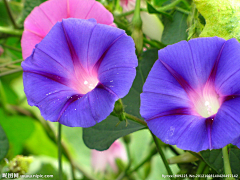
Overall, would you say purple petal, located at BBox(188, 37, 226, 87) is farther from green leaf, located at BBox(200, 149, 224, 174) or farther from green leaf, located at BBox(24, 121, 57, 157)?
green leaf, located at BBox(24, 121, 57, 157)

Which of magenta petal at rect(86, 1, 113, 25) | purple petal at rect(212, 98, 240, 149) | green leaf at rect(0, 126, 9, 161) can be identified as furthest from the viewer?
green leaf at rect(0, 126, 9, 161)

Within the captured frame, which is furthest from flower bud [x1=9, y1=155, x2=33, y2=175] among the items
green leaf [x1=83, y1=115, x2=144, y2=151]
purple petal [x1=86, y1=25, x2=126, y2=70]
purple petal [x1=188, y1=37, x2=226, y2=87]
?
purple petal [x1=188, y1=37, x2=226, y2=87]

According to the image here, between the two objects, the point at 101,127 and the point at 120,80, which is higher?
the point at 120,80

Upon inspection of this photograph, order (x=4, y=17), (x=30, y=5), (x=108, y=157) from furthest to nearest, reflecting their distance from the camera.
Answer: (x=4, y=17), (x=108, y=157), (x=30, y=5)

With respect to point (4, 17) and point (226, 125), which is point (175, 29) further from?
point (4, 17)

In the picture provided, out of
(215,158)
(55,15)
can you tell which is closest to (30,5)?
(55,15)

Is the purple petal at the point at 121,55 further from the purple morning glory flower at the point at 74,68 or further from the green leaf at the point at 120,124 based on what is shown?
the green leaf at the point at 120,124

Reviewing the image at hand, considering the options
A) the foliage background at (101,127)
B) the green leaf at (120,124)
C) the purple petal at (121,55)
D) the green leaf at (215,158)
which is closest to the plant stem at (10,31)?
the foliage background at (101,127)

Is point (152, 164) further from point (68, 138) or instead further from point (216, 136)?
point (216, 136)

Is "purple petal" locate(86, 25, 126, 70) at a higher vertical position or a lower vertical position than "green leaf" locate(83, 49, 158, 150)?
higher
